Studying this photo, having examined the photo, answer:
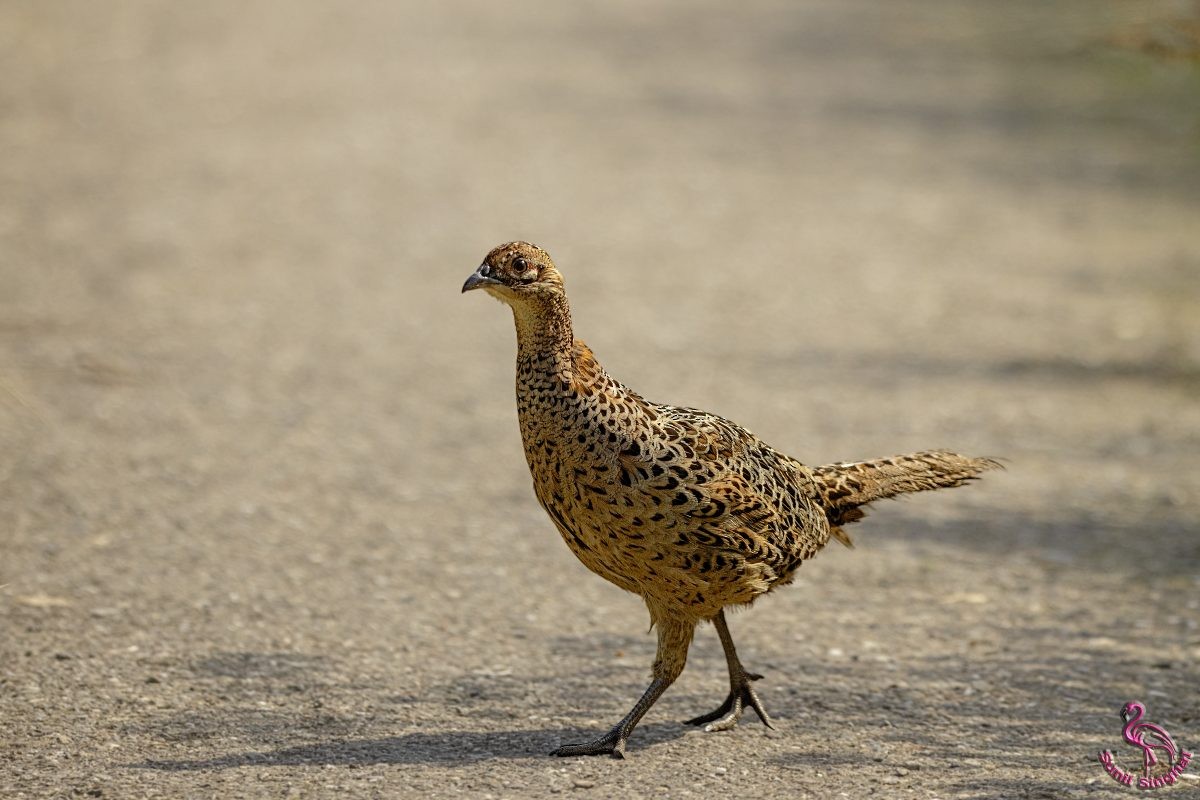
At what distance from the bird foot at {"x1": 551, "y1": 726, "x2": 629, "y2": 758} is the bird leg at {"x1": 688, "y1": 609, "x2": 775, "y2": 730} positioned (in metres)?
0.41

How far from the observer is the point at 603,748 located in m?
5.11

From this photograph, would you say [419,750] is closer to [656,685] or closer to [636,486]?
[656,685]

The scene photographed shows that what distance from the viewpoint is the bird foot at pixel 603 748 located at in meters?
5.10

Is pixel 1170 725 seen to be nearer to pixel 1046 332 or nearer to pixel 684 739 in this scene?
pixel 684 739

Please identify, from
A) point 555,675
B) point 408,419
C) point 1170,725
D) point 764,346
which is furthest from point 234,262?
point 1170,725

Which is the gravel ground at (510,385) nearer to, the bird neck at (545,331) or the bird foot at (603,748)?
the bird foot at (603,748)

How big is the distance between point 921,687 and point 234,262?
288 inches

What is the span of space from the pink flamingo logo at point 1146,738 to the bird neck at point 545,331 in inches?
83.6

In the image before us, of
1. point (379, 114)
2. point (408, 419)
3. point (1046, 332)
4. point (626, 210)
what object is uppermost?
point (379, 114)

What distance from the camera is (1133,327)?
10906mm

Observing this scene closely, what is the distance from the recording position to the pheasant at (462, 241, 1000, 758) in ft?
16.1

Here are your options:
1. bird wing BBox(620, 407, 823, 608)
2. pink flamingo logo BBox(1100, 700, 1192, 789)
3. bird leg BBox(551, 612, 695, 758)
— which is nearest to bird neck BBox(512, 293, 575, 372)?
bird wing BBox(620, 407, 823, 608)

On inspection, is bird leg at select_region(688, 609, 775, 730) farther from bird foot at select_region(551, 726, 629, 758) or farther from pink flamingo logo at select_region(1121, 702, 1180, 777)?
pink flamingo logo at select_region(1121, 702, 1180, 777)

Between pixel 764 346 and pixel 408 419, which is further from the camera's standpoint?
pixel 764 346
